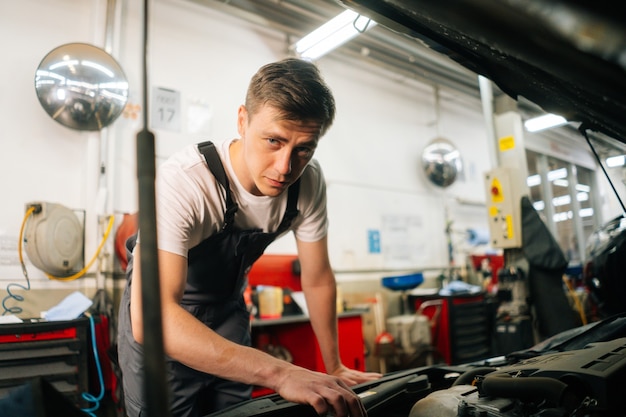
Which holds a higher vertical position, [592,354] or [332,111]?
[332,111]

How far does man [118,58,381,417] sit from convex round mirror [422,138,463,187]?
11.9 feet

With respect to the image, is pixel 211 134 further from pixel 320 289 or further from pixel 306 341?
pixel 320 289

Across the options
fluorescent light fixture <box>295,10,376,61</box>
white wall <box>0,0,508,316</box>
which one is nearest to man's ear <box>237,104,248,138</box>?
white wall <box>0,0,508,316</box>

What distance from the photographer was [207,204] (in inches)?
42.7

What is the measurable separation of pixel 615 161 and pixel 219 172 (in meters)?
0.96

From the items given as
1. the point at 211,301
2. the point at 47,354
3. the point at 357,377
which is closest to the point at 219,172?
the point at 211,301

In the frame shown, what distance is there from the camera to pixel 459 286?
13.2ft

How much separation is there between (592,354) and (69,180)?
287 cm

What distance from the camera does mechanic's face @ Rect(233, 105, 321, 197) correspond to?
0.99 m

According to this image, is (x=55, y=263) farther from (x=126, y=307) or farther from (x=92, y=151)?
(x=126, y=307)

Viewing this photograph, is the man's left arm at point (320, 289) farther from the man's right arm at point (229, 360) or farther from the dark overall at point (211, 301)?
the man's right arm at point (229, 360)

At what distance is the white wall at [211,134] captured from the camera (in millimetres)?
2594

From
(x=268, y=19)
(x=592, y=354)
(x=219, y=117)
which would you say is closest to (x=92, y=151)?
(x=219, y=117)

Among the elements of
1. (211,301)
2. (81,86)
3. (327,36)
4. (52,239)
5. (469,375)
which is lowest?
(469,375)
